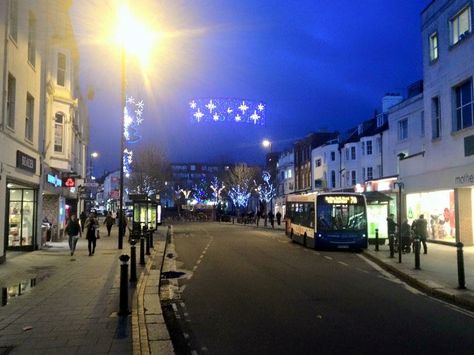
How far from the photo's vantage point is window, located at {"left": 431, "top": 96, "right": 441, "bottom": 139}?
85.1 feet

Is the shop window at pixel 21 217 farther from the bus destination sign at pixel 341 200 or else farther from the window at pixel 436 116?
the window at pixel 436 116

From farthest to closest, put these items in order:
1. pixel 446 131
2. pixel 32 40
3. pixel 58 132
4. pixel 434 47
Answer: pixel 58 132, pixel 434 47, pixel 446 131, pixel 32 40

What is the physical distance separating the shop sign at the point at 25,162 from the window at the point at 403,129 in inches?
965

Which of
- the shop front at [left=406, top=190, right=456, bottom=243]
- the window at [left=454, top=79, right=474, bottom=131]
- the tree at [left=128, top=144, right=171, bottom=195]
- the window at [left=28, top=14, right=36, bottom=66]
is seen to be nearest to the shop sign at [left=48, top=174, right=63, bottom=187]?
the window at [left=28, top=14, right=36, bottom=66]

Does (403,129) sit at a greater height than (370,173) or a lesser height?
greater

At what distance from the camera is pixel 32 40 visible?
2155 cm

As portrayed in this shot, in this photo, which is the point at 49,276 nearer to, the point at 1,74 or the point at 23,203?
the point at 1,74

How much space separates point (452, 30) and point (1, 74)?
1932 cm

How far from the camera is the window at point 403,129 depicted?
118 ft

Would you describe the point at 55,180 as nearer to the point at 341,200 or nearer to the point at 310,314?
the point at 341,200

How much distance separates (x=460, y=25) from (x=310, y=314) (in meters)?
19.0

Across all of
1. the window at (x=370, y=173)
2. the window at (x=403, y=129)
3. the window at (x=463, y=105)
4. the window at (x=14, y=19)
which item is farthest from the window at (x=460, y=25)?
the window at (x=370, y=173)

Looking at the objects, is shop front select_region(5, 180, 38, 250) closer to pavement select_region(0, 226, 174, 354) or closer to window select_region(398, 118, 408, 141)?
pavement select_region(0, 226, 174, 354)

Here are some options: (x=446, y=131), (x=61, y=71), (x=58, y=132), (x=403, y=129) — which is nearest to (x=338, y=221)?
(x=446, y=131)
